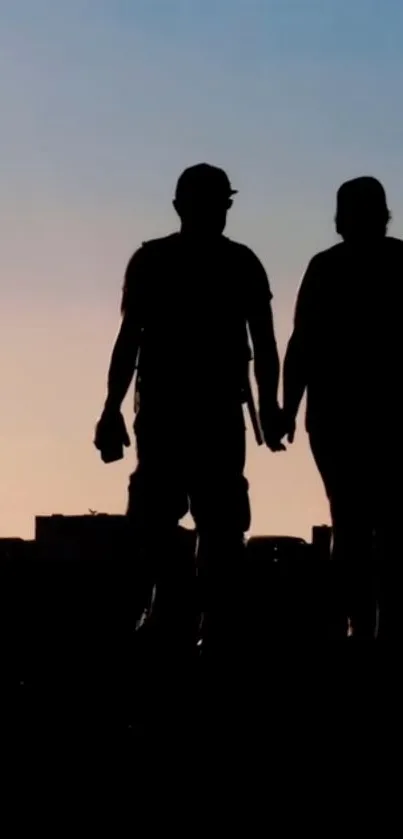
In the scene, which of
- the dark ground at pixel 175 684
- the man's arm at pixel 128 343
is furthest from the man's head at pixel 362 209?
the dark ground at pixel 175 684

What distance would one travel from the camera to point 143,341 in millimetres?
14055

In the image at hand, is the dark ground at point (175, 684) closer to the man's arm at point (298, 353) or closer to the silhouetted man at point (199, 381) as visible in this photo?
the silhouetted man at point (199, 381)

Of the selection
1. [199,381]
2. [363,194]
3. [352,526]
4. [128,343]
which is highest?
[363,194]

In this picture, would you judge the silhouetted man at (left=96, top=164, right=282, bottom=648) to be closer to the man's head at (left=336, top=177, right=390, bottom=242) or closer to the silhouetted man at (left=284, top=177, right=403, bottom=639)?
the silhouetted man at (left=284, top=177, right=403, bottom=639)

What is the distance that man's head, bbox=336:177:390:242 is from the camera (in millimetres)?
13914

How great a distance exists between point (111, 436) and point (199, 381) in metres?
0.56

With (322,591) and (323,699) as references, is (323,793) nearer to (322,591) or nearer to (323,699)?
(323,699)

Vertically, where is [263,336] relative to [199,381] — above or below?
above

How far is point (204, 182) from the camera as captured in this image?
13719 mm

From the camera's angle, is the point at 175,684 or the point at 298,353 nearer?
the point at 175,684

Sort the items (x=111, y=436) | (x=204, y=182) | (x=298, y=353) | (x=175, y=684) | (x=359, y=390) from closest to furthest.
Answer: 1. (x=175, y=684)
2. (x=204, y=182)
3. (x=111, y=436)
4. (x=359, y=390)
5. (x=298, y=353)

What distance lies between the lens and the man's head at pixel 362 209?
1391cm

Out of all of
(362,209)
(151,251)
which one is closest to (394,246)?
(362,209)

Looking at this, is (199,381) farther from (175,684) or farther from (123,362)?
(175,684)
